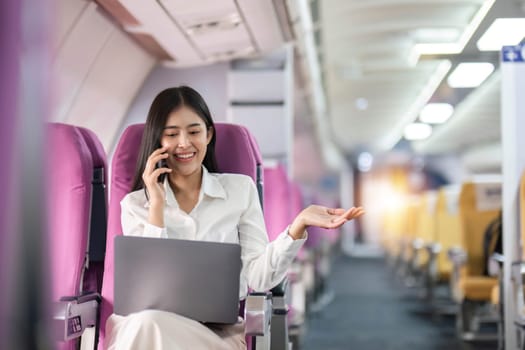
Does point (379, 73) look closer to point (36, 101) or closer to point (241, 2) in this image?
point (241, 2)

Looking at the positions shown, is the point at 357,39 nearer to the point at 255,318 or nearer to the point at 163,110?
the point at 163,110

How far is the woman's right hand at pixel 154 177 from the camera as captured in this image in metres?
2.15

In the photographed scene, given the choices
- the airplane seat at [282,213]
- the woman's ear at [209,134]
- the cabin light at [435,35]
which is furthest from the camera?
the cabin light at [435,35]

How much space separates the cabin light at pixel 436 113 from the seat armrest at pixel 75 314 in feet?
27.9

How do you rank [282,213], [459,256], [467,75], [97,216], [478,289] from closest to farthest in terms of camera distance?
[97,216]
[282,213]
[478,289]
[459,256]
[467,75]

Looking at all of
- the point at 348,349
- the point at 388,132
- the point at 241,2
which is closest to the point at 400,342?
the point at 348,349

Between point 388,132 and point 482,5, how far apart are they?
36.5 ft

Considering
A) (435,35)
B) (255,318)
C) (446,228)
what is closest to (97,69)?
(255,318)

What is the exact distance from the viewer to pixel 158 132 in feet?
7.25

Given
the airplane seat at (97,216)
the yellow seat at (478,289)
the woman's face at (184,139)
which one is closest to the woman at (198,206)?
the woman's face at (184,139)

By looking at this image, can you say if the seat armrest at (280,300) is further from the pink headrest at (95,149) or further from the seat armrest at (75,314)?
the pink headrest at (95,149)

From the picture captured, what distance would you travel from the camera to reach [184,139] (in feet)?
7.18

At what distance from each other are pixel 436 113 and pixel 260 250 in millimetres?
9461

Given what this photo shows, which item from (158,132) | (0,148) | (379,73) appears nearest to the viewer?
(0,148)
